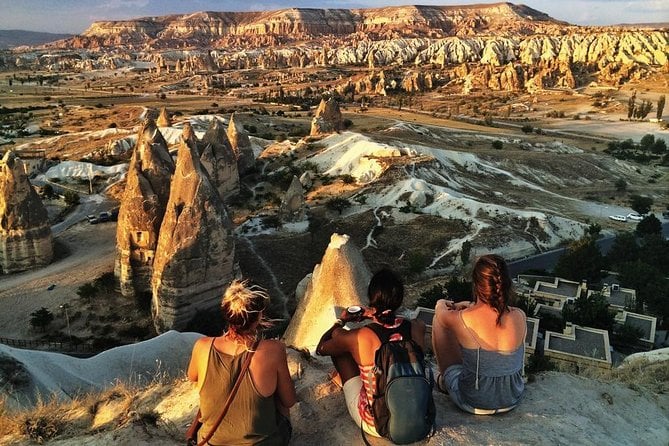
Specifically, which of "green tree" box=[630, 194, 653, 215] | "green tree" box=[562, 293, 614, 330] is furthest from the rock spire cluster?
"green tree" box=[630, 194, 653, 215]

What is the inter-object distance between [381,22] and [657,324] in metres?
185

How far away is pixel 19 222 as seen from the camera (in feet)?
60.8

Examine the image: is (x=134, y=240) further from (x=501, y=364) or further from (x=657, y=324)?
(x=657, y=324)

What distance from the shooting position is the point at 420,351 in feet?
12.8

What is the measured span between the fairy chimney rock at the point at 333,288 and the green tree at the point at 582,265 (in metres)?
11.9

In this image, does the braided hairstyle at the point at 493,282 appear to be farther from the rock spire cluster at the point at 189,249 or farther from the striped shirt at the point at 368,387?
the rock spire cluster at the point at 189,249

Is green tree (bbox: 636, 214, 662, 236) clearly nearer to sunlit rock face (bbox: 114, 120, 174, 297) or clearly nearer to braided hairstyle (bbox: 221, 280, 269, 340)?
sunlit rock face (bbox: 114, 120, 174, 297)

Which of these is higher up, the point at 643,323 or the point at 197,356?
the point at 197,356

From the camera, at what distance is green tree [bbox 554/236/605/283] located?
19.6m

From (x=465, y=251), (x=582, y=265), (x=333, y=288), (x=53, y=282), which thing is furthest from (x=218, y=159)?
(x=333, y=288)

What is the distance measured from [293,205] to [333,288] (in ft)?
42.2

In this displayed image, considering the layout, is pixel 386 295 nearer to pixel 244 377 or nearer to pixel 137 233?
pixel 244 377

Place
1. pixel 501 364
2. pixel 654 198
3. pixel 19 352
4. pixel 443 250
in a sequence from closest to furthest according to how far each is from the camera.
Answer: pixel 501 364
pixel 19 352
pixel 443 250
pixel 654 198

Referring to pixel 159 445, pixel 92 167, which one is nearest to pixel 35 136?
pixel 92 167
